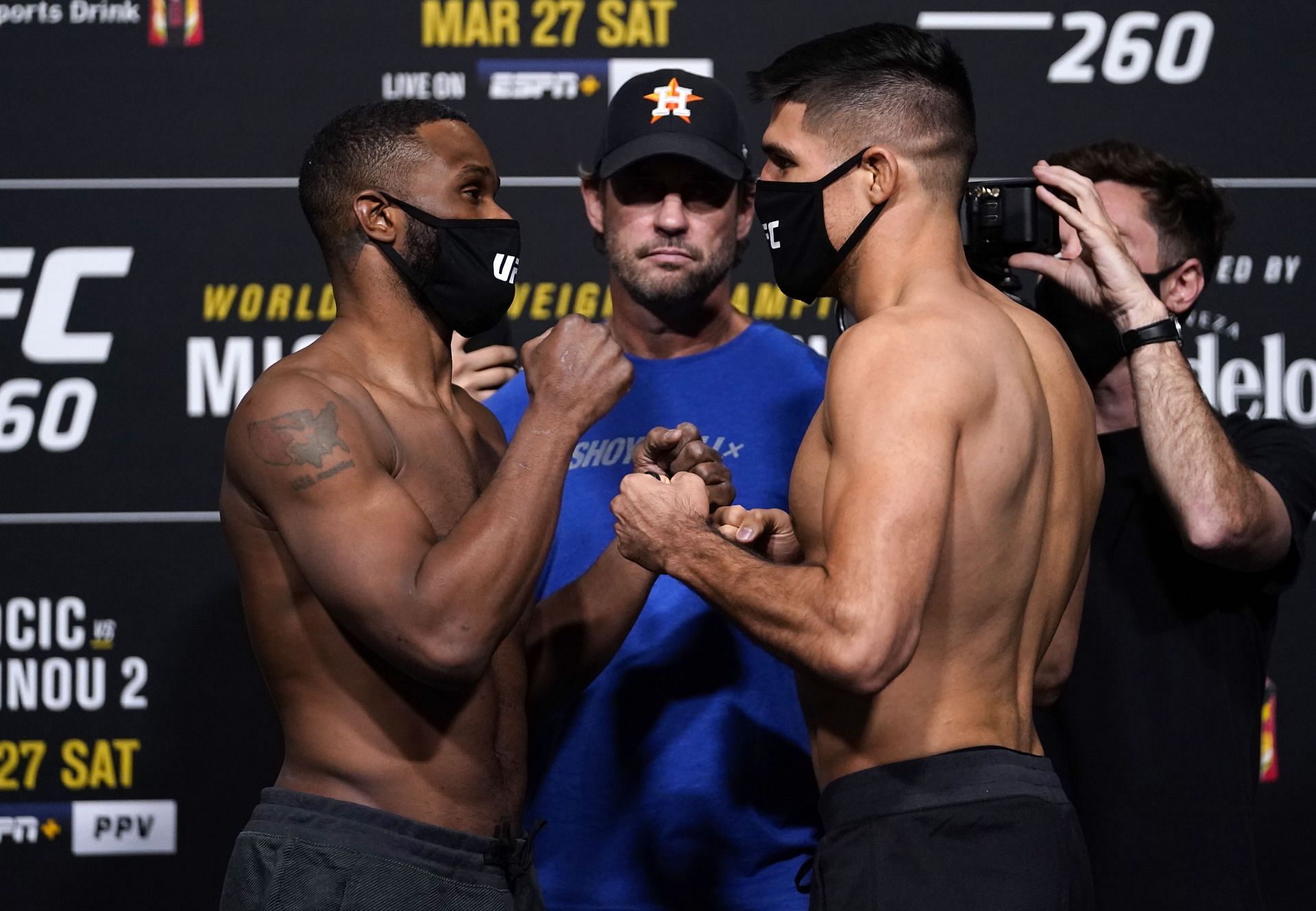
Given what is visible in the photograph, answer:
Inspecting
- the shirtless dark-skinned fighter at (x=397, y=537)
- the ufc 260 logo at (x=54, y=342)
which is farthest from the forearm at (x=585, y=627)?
the ufc 260 logo at (x=54, y=342)

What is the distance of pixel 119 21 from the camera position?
2.63 m

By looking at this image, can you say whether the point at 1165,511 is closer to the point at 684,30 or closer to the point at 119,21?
the point at 684,30

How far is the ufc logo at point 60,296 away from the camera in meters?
2.61

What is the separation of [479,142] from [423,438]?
42 cm

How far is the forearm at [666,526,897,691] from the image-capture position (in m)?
1.25

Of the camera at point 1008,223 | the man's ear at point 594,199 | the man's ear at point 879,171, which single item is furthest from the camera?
the man's ear at point 594,199

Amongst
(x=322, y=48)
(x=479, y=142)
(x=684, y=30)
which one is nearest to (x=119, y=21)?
(x=322, y=48)

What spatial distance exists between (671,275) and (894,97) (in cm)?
57

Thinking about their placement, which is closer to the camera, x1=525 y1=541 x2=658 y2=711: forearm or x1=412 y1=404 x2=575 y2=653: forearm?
x1=412 y1=404 x2=575 y2=653: forearm

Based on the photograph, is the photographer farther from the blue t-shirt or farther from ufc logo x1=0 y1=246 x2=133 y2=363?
ufc logo x1=0 y1=246 x2=133 y2=363

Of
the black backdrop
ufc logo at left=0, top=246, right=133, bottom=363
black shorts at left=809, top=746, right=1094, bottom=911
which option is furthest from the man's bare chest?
ufc logo at left=0, top=246, right=133, bottom=363

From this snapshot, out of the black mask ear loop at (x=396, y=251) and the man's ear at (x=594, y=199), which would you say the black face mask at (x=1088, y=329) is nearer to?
the man's ear at (x=594, y=199)

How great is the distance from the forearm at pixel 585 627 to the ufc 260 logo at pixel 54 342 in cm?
128

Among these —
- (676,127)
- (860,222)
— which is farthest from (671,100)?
(860,222)
